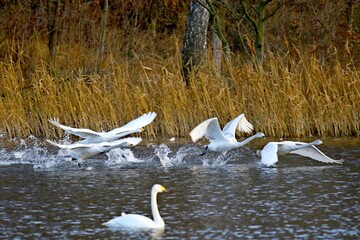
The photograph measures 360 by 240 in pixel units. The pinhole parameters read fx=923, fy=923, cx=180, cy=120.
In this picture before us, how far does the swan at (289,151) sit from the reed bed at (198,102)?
8.56ft

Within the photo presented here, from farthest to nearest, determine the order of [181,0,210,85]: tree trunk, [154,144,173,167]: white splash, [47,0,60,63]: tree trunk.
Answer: [47,0,60,63]: tree trunk
[181,0,210,85]: tree trunk
[154,144,173,167]: white splash

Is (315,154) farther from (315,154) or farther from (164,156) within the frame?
(164,156)

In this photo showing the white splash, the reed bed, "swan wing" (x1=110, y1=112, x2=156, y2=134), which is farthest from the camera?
the reed bed

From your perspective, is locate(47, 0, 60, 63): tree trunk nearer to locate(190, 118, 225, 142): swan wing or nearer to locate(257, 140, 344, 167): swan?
locate(190, 118, 225, 142): swan wing

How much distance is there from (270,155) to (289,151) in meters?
0.72

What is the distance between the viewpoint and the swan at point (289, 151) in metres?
12.3

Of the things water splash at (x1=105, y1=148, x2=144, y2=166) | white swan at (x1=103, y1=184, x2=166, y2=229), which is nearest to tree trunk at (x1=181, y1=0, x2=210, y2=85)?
water splash at (x1=105, y1=148, x2=144, y2=166)

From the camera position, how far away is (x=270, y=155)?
40.5ft

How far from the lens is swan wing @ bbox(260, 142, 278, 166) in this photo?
1222cm

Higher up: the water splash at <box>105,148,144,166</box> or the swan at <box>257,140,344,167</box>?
the water splash at <box>105,148,144,166</box>

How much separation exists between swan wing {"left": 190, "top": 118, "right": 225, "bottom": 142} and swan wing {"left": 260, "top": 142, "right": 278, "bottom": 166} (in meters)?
0.89

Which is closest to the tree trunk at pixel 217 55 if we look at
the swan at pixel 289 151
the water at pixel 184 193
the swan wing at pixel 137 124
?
the water at pixel 184 193

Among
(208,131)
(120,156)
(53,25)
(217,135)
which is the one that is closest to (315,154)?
(217,135)

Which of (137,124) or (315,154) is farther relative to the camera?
(137,124)
